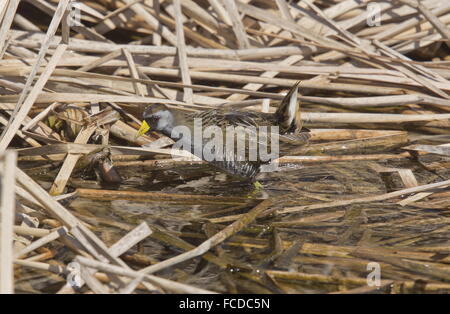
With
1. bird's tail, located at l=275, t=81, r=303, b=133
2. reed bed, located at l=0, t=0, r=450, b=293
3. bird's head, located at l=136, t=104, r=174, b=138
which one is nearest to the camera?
reed bed, located at l=0, t=0, r=450, b=293

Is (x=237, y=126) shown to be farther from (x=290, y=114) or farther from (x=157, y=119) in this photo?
(x=157, y=119)

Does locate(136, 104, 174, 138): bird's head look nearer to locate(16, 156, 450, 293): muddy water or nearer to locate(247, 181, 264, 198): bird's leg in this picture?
locate(16, 156, 450, 293): muddy water

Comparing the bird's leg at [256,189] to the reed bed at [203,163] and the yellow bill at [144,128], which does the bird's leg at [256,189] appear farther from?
the yellow bill at [144,128]

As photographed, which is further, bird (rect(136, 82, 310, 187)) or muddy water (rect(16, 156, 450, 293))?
bird (rect(136, 82, 310, 187))

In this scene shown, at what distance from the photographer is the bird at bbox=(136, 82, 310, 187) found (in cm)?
380

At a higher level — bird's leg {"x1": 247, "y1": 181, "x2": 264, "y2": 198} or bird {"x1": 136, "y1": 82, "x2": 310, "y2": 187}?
bird {"x1": 136, "y1": 82, "x2": 310, "y2": 187}

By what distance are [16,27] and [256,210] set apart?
254 cm

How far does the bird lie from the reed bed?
0.32 feet

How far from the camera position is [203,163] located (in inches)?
165

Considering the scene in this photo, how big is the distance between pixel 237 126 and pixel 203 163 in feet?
1.46

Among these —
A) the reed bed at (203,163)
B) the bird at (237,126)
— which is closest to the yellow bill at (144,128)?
the bird at (237,126)

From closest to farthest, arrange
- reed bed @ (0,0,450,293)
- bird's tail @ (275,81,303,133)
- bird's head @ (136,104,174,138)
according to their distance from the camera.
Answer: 1. reed bed @ (0,0,450,293)
2. bird's tail @ (275,81,303,133)
3. bird's head @ (136,104,174,138)

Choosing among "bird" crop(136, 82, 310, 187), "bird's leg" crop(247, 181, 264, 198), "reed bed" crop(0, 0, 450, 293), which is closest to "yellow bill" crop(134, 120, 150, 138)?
"bird" crop(136, 82, 310, 187)
